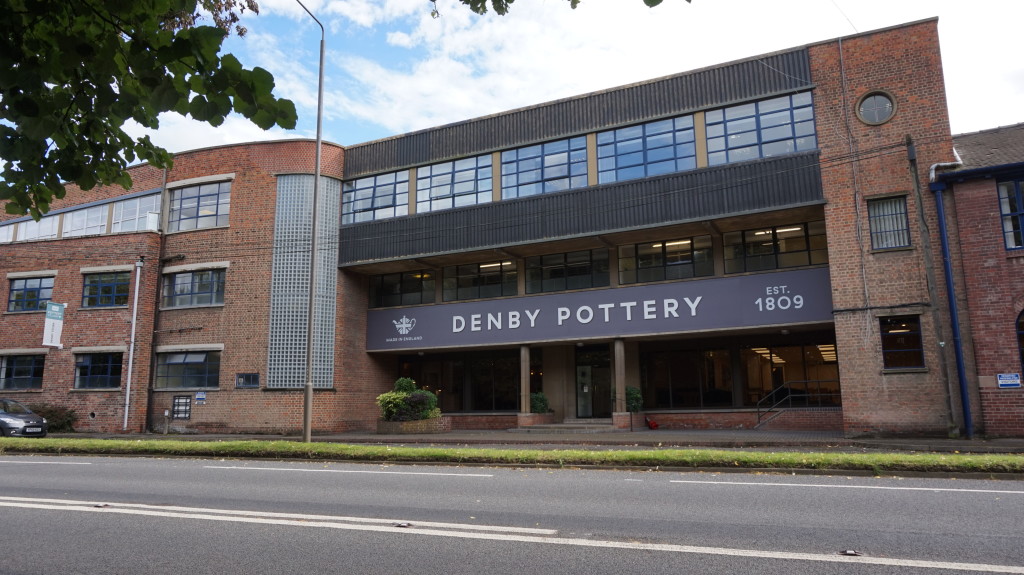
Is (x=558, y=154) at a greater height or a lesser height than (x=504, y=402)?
greater

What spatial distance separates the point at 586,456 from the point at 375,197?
54.0 ft

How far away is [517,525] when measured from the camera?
22.3 feet

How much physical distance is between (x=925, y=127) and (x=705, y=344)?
369 inches

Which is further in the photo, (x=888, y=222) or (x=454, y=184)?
(x=454, y=184)

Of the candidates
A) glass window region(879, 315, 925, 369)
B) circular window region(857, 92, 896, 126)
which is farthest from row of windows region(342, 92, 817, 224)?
glass window region(879, 315, 925, 369)

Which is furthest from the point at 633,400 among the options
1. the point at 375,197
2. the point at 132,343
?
the point at 132,343

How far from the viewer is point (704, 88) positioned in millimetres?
20859

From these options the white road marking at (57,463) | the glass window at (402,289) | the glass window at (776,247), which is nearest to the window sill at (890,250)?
the glass window at (776,247)

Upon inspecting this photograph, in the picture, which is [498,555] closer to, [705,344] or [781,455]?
[781,455]

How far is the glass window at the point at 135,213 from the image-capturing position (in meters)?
28.2

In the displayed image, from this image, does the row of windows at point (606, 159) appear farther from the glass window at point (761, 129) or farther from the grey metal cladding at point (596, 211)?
the grey metal cladding at point (596, 211)

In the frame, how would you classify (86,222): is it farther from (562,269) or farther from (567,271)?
(567,271)

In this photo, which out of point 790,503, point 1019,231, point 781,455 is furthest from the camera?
point 1019,231

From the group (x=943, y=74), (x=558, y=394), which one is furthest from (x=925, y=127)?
(x=558, y=394)
